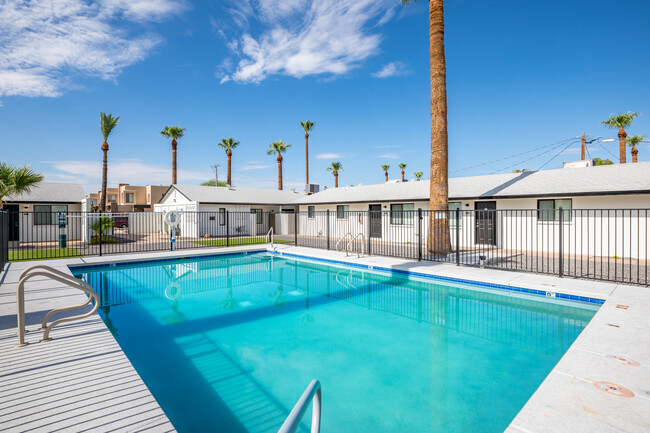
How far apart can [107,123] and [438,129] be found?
22940 millimetres

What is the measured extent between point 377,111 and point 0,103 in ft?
82.6

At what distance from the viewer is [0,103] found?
688 inches

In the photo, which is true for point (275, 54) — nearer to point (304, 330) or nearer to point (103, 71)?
point (103, 71)

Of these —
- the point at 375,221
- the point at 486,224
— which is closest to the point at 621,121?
the point at 486,224

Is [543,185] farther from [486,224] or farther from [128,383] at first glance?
[128,383]

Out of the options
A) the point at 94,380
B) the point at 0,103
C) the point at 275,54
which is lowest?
the point at 94,380

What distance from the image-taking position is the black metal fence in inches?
432

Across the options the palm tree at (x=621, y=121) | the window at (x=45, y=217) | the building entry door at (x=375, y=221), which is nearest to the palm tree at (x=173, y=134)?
the window at (x=45, y=217)

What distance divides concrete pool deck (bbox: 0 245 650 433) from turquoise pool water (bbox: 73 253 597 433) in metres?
0.57

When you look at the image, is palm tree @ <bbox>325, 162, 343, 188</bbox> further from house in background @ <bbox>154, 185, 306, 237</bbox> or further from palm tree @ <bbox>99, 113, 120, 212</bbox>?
palm tree @ <bbox>99, 113, 120, 212</bbox>

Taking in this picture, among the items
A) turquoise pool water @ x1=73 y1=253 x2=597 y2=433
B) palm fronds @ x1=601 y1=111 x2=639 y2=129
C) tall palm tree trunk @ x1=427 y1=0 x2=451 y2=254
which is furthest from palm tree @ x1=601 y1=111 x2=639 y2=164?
turquoise pool water @ x1=73 y1=253 x2=597 y2=433

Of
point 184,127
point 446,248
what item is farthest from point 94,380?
point 184,127

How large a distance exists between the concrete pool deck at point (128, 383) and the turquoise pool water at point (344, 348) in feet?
1.88

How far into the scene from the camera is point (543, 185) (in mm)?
15016
